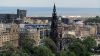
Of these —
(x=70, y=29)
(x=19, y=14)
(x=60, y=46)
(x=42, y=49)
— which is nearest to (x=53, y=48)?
(x=60, y=46)

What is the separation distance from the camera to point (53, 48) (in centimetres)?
2750

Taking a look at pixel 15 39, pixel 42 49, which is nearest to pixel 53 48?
pixel 42 49

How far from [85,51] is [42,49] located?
3.47 metres

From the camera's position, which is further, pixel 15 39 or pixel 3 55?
pixel 15 39

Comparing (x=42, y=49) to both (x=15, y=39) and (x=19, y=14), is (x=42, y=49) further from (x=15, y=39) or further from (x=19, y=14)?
(x=19, y=14)

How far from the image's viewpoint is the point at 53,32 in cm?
2816

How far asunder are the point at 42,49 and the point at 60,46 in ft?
9.40

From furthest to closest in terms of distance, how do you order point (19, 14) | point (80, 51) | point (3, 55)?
point (19, 14) < point (80, 51) < point (3, 55)

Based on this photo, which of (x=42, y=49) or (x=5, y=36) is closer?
(x=42, y=49)

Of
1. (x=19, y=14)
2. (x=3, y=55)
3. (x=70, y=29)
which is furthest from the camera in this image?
(x=19, y=14)

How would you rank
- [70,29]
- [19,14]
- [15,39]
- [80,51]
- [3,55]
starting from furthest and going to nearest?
1. [19,14]
2. [70,29]
3. [15,39]
4. [80,51]
5. [3,55]

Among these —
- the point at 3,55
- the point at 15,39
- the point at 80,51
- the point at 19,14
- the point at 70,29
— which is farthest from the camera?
the point at 19,14

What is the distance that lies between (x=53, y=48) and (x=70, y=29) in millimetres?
25487

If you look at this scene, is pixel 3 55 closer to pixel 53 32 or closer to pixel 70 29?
pixel 53 32
